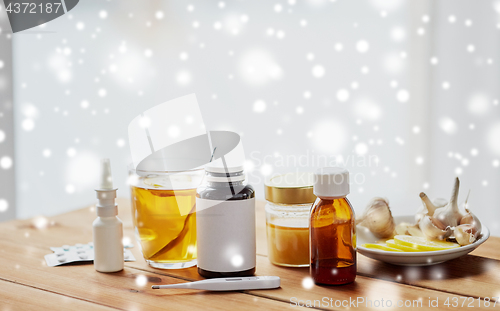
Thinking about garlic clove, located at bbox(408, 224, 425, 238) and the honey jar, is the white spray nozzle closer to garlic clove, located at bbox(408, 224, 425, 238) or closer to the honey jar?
the honey jar

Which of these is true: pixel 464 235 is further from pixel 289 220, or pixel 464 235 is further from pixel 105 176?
pixel 105 176

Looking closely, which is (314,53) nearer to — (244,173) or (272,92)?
(272,92)

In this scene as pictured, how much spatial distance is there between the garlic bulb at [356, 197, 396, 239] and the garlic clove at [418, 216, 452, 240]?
0.05 metres

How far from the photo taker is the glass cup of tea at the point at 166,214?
0.65 metres

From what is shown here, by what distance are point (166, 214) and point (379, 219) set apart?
323 millimetres

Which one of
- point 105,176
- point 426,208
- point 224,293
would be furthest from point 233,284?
point 426,208

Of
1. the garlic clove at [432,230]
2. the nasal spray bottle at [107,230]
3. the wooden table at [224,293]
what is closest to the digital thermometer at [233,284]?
the wooden table at [224,293]

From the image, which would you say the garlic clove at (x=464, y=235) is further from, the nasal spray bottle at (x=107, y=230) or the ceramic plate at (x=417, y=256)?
the nasal spray bottle at (x=107, y=230)

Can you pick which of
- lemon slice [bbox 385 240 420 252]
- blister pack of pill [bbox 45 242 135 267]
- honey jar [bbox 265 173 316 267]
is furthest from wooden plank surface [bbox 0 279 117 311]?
lemon slice [bbox 385 240 420 252]

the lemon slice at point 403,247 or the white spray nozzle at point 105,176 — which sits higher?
the white spray nozzle at point 105,176

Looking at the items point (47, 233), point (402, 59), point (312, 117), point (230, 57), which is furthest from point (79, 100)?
point (402, 59)

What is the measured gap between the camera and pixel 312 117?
155 centimetres

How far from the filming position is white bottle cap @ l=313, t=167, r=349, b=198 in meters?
0.58

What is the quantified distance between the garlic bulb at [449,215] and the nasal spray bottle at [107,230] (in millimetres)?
473
